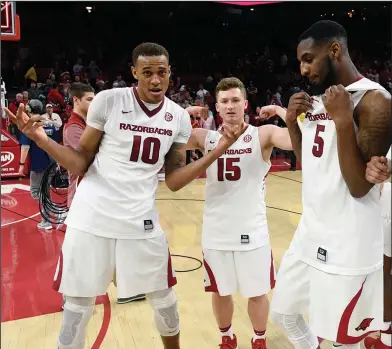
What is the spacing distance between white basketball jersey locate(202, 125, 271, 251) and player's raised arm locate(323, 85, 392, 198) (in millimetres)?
1232

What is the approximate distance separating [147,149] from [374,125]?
1.36 metres

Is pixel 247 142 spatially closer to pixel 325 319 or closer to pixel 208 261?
pixel 208 261

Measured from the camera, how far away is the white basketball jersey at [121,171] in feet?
9.15

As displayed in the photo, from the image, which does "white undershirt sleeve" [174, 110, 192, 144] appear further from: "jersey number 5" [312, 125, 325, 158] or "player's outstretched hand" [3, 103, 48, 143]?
"jersey number 5" [312, 125, 325, 158]

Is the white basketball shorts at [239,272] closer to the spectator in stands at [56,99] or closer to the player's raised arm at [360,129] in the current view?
the player's raised arm at [360,129]

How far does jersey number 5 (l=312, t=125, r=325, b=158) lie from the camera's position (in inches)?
88.9

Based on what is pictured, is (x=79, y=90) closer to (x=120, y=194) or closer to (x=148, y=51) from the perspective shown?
(x=148, y=51)

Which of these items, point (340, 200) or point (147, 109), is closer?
point (340, 200)

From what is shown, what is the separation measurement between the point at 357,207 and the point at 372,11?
22.6 meters

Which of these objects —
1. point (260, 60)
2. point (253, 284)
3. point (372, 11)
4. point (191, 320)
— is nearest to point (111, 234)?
point (253, 284)

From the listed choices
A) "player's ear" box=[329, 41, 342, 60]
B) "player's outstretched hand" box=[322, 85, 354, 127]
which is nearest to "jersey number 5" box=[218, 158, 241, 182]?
"player's ear" box=[329, 41, 342, 60]

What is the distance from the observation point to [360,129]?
2.05 metres

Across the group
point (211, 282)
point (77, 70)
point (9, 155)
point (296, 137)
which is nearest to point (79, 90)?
point (211, 282)

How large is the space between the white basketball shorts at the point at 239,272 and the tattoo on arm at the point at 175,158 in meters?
0.67
